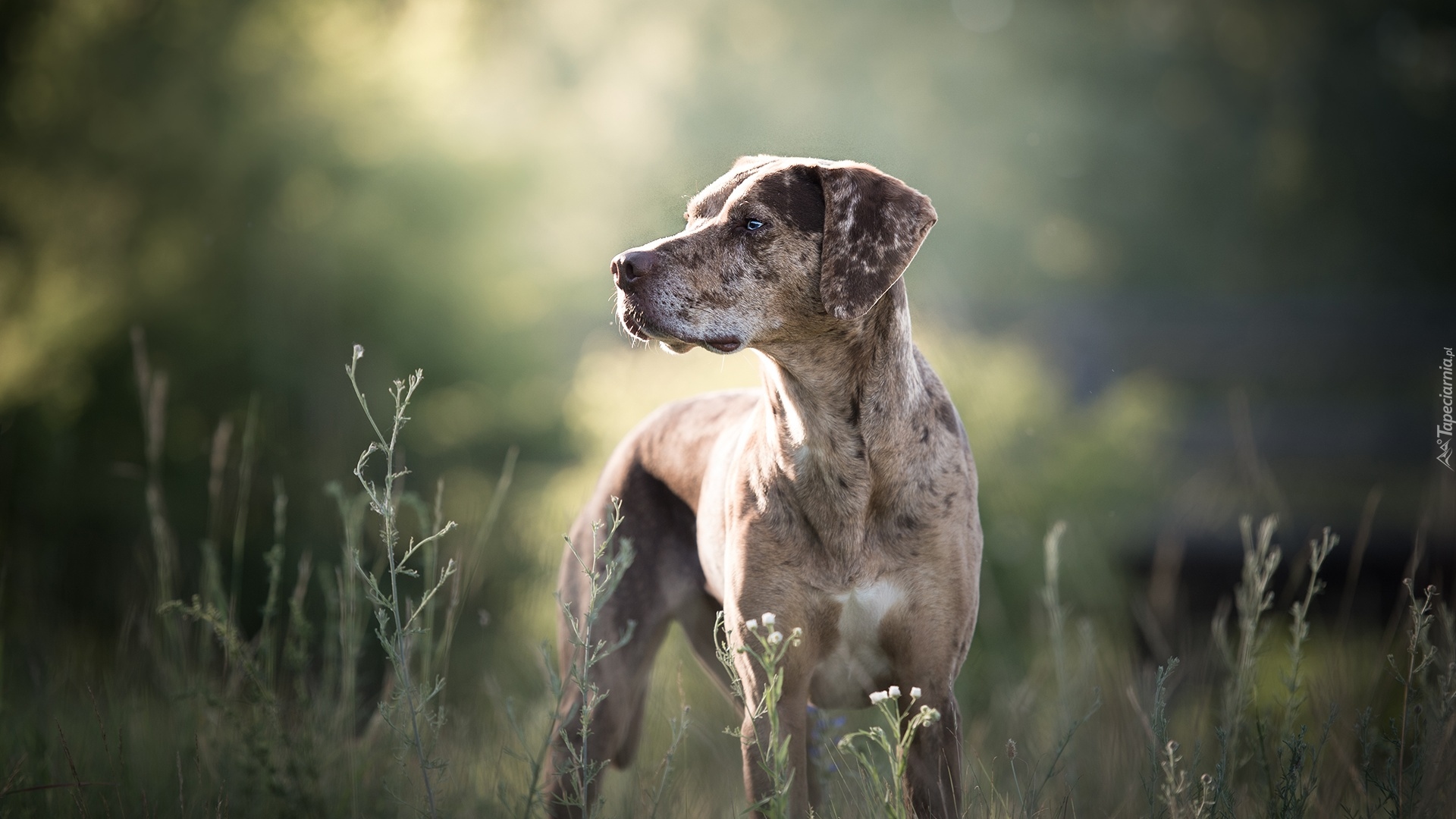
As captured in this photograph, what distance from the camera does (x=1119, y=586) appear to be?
525 centimetres

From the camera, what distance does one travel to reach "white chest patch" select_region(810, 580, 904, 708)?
8.41 feet

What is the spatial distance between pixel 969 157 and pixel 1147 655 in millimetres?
14714

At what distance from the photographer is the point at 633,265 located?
8.16 feet

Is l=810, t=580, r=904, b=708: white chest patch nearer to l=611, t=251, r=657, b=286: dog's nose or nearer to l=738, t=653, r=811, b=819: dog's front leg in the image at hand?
l=738, t=653, r=811, b=819: dog's front leg

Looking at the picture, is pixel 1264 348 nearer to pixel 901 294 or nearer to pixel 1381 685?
pixel 1381 685

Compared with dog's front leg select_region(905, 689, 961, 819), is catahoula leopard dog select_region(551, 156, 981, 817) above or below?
above

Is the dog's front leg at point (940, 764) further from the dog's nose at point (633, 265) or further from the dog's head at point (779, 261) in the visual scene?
the dog's nose at point (633, 265)

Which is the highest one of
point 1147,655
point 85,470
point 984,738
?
point 85,470

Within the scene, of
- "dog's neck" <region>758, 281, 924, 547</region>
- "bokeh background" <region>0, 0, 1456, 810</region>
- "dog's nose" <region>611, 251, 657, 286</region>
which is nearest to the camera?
"dog's nose" <region>611, 251, 657, 286</region>

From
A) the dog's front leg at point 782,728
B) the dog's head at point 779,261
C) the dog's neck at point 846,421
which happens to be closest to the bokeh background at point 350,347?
the dog's head at point 779,261

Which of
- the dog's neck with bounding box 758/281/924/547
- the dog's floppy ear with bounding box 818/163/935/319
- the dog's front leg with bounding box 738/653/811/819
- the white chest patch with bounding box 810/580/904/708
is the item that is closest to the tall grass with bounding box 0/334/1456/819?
the dog's front leg with bounding box 738/653/811/819

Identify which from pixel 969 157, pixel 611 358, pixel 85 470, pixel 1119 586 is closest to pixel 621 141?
pixel 611 358

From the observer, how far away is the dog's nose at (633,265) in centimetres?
248

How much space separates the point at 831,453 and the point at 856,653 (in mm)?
495
